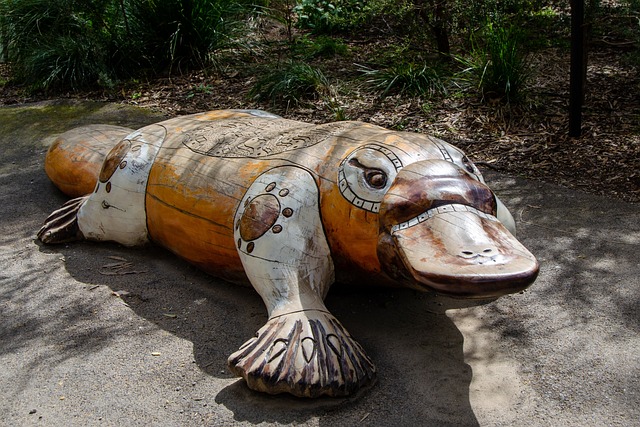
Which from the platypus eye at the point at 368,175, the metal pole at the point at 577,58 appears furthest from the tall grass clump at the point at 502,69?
the platypus eye at the point at 368,175

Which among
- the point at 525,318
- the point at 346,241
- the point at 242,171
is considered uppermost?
the point at 242,171

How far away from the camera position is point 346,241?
2898mm

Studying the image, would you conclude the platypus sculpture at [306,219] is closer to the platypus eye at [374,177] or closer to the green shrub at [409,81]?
the platypus eye at [374,177]

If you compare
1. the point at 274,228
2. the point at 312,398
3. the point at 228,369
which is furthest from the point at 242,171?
the point at 312,398

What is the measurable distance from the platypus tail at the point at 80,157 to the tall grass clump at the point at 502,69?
9.37 ft

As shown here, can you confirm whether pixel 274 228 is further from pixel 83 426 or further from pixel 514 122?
pixel 514 122

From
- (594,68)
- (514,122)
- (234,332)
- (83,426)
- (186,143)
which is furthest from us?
(594,68)

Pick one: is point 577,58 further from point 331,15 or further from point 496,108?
point 331,15

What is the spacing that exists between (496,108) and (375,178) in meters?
3.04

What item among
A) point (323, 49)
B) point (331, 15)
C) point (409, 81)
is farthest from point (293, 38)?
point (409, 81)

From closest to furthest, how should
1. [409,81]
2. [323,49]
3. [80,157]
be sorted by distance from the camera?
[80,157] < [409,81] < [323,49]

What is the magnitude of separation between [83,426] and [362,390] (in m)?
1.01

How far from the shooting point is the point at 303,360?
101 inches

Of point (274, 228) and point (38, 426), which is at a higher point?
point (274, 228)
